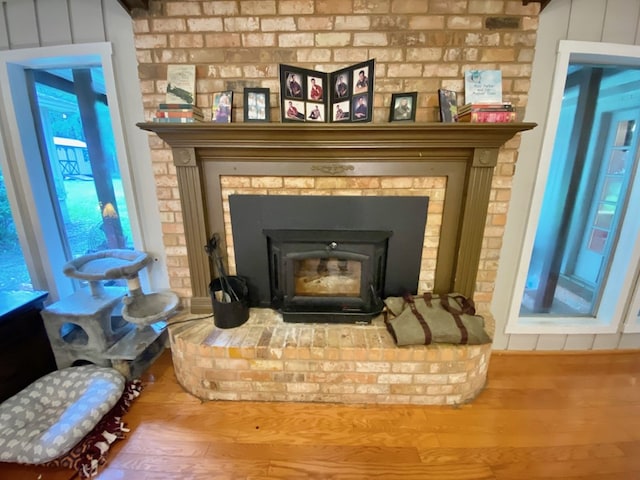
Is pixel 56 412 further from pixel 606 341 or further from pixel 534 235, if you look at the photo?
pixel 606 341

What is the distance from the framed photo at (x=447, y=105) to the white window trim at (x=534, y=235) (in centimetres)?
54

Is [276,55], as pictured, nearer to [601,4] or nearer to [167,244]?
[167,244]

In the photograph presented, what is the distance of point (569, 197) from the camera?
1.78 meters

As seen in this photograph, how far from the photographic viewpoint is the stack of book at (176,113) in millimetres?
1356

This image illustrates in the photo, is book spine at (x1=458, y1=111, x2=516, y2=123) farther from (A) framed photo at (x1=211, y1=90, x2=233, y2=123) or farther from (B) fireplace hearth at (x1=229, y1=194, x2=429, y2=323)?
(A) framed photo at (x1=211, y1=90, x2=233, y2=123)

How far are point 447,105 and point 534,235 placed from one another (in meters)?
0.96

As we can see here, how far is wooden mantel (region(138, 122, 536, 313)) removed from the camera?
4.42ft

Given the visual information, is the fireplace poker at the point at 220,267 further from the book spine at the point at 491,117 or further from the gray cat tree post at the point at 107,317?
the book spine at the point at 491,117

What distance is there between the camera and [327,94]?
145 centimetres

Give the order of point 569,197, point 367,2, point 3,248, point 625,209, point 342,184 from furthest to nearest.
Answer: point 3,248
point 569,197
point 625,209
point 342,184
point 367,2

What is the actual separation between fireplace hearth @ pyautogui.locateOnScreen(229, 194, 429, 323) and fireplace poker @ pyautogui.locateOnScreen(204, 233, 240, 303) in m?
0.11

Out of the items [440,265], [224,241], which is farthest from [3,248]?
[440,265]

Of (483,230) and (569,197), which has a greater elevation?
(569,197)

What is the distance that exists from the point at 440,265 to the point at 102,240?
2.32m
